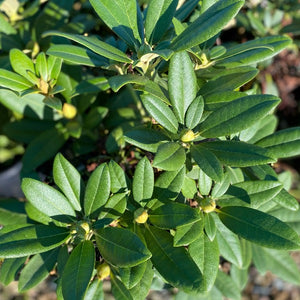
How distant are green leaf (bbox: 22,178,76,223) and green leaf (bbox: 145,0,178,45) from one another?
1.64ft

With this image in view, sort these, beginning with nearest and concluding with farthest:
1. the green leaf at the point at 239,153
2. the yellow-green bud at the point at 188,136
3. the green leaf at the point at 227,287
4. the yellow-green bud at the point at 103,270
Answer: the green leaf at the point at 239,153 → the yellow-green bud at the point at 188,136 → the yellow-green bud at the point at 103,270 → the green leaf at the point at 227,287

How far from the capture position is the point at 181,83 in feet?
3.11

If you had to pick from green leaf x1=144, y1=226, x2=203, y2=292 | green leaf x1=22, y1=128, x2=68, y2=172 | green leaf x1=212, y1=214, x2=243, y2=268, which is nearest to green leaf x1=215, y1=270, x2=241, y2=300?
green leaf x1=212, y1=214, x2=243, y2=268

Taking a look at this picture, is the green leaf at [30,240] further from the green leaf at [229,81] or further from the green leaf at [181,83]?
the green leaf at [229,81]

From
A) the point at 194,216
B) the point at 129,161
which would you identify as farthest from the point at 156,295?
the point at 194,216

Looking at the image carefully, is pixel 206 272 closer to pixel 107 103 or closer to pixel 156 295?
pixel 107 103

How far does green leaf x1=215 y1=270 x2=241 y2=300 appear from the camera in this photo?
1387 millimetres

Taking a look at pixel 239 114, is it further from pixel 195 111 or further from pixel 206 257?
pixel 206 257

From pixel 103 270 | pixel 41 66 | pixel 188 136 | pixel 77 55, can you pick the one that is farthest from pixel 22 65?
pixel 103 270

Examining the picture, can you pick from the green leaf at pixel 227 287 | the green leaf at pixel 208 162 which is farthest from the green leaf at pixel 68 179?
the green leaf at pixel 227 287

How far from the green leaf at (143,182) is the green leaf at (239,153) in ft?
0.52

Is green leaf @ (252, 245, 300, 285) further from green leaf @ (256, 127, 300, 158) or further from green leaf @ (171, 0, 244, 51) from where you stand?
green leaf @ (171, 0, 244, 51)

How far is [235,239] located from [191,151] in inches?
14.1

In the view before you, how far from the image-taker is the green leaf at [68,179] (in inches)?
40.4
